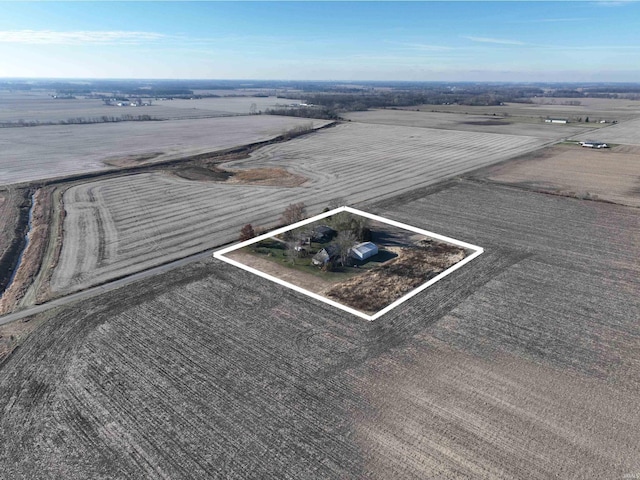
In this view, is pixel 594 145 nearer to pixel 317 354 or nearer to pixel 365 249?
pixel 365 249

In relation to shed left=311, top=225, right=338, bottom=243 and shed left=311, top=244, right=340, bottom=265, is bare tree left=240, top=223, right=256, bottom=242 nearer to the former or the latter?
shed left=311, top=225, right=338, bottom=243

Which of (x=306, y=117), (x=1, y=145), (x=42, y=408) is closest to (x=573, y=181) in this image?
(x=42, y=408)

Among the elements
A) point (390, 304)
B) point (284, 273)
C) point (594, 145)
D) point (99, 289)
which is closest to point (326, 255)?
point (284, 273)

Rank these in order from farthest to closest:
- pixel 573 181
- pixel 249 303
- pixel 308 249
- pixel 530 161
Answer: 1. pixel 530 161
2. pixel 573 181
3. pixel 308 249
4. pixel 249 303

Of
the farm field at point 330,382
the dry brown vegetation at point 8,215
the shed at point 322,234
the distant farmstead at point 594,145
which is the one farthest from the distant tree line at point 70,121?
the distant farmstead at point 594,145

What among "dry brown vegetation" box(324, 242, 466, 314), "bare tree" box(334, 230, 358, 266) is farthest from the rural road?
"dry brown vegetation" box(324, 242, 466, 314)

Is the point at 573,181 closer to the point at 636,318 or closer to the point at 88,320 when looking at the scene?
the point at 636,318

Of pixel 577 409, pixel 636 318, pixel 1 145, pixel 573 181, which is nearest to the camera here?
pixel 577 409
